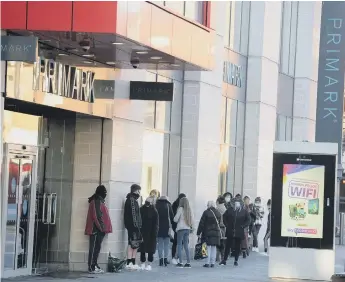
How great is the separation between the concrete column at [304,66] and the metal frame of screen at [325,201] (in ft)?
61.8

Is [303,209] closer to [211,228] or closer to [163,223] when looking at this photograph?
[211,228]

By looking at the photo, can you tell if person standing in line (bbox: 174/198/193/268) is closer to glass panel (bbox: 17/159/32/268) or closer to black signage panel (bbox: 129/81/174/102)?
black signage panel (bbox: 129/81/174/102)

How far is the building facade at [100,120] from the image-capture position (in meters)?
16.6

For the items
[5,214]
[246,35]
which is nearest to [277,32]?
[246,35]

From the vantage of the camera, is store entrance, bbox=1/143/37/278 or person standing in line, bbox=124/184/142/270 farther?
person standing in line, bbox=124/184/142/270

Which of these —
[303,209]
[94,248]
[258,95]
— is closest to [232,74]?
[258,95]

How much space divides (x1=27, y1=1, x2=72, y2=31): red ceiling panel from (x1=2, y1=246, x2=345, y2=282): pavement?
4.75m

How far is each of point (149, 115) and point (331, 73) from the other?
16534 mm

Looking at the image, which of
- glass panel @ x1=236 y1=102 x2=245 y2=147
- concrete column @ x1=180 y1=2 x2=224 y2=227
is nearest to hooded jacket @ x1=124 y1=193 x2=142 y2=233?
concrete column @ x1=180 y1=2 x2=224 y2=227

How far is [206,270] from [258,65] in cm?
1188

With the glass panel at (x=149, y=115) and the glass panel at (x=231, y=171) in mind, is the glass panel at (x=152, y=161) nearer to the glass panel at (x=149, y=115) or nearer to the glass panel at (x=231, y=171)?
the glass panel at (x=149, y=115)

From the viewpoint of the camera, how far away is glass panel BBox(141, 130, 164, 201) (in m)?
25.7

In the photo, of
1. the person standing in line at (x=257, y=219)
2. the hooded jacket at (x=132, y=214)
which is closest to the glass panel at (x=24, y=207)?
the hooded jacket at (x=132, y=214)

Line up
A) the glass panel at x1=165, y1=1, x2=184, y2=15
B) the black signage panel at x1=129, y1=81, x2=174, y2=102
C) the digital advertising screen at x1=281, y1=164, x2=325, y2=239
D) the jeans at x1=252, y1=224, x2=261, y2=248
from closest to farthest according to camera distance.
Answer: the glass panel at x1=165, y1=1, x2=184, y2=15 → the digital advertising screen at x1=281, y1=164, x2=325, y2=239 → the black signage panel at x1=129, y1=81, x2=174, y2=102 → the jeans at x1=252, y1=224, x2=261, y2=248
